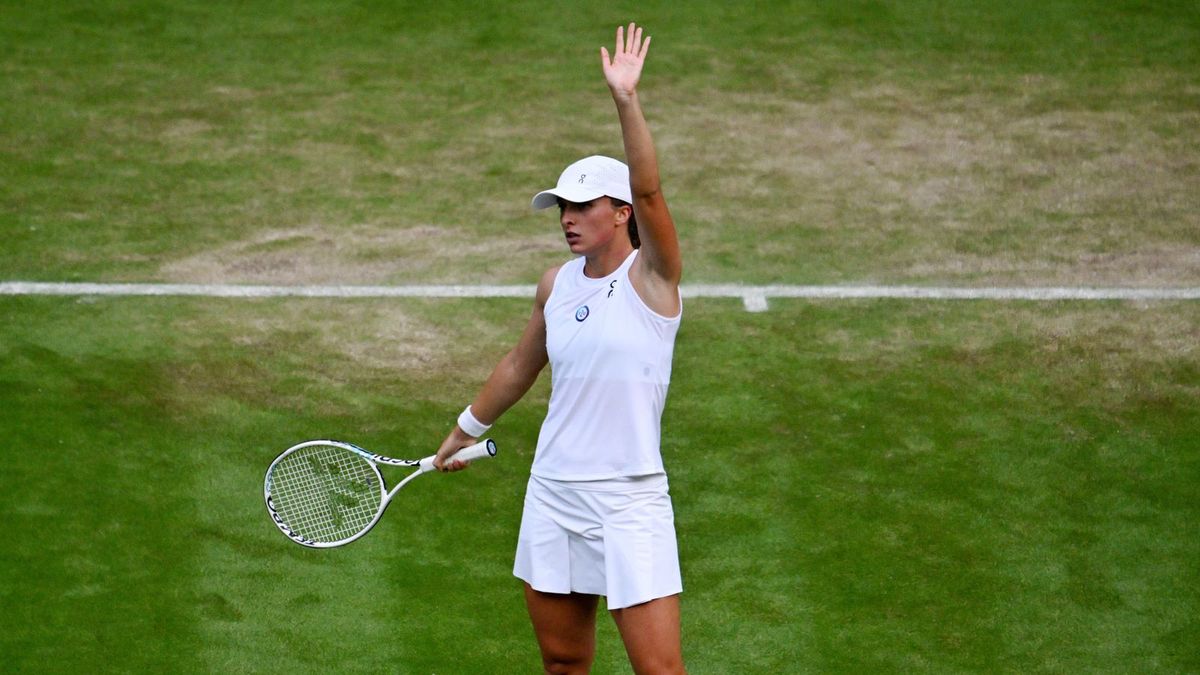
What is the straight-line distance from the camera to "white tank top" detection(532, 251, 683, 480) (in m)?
5.19

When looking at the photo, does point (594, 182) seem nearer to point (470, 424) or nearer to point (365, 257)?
point (470, 424)

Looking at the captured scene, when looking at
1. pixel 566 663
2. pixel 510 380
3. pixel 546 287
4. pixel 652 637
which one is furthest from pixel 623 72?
pixel 566 663

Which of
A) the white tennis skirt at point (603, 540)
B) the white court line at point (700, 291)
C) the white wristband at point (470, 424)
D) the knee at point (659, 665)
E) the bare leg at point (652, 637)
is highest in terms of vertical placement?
the white wristband at point (470, 424)

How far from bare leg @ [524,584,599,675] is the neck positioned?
3.64 ft

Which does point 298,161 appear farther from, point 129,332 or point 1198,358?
point 1198,358

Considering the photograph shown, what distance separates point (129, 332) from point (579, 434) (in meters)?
5.04

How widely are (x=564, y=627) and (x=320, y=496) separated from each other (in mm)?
1378

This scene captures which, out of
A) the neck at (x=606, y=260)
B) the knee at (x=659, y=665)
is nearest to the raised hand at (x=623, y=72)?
the neck at (x=606, y=260)

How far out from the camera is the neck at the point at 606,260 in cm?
536

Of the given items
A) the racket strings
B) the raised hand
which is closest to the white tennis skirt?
the racket strings

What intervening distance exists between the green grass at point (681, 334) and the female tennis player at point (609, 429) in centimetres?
149

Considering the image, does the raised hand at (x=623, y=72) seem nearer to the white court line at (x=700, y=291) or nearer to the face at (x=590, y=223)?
the face at (x=590, y=223)

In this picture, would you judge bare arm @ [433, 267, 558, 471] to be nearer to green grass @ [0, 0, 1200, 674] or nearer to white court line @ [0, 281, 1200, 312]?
green grass @ [0, 0, 1200, 674]

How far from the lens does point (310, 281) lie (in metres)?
10.3
